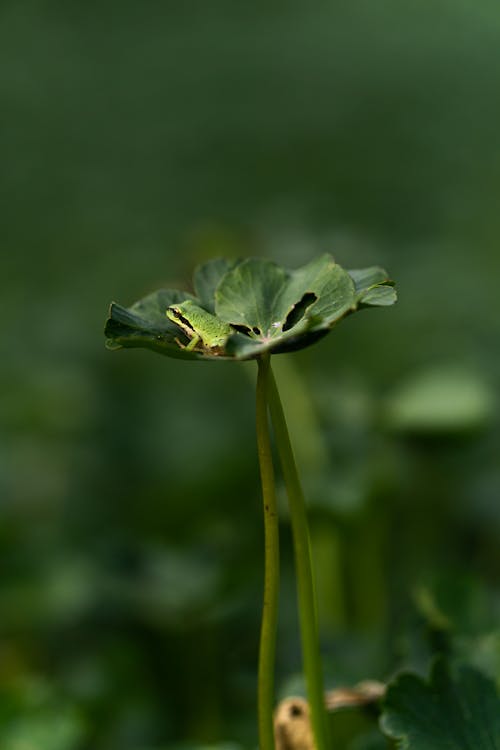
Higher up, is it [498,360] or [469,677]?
[498,360]

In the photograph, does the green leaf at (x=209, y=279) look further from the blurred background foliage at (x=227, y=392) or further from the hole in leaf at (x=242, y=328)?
the blurred background foliage at (x=227, y=392)

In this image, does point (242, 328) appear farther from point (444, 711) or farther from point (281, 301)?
point (444, 711)

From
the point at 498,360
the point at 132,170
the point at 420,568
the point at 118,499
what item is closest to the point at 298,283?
the point at 420,568

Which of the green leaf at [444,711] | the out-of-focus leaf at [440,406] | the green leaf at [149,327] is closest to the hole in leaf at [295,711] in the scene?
the green leaf at [444,711]

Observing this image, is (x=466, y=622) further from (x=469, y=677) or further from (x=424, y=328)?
(x=424, y=328)

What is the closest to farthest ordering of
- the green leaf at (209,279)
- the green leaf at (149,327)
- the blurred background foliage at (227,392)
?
the green leaf at (149,327)
the green leaf at (209,279)
the blurred background foliage at (227,392)

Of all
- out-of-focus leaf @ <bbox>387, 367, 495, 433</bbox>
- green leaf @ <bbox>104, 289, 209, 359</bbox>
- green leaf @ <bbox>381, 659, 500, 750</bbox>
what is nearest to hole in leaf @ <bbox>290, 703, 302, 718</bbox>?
green leaf @ <bbox>381, 659, 500, 750</bbox>

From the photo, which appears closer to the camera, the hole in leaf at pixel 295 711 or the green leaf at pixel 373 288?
the green leaf at pixel 373 288
